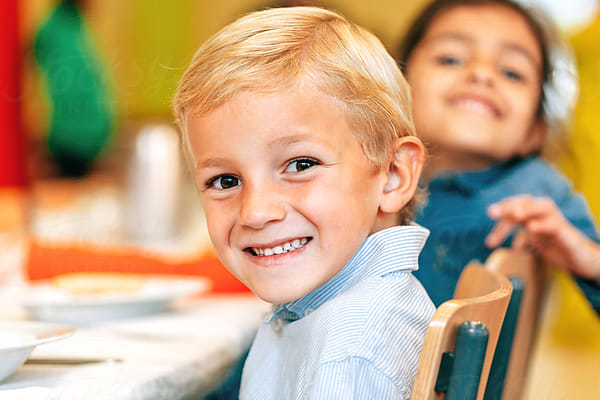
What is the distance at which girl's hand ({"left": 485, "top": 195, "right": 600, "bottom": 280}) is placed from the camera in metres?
0.81

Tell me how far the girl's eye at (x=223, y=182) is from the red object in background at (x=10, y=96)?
219 cm

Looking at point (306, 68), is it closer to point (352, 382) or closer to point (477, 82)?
point (352, 382)

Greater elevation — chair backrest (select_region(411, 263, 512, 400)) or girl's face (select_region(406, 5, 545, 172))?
girl's face (select_region(406, 5, 545, 172))

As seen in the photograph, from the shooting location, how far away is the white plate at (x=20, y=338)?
17.6 inches

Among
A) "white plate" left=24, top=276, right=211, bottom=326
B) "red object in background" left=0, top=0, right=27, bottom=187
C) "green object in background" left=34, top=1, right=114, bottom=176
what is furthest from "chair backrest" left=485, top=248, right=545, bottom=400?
"red object in background" left=0, top=0, right=27, bottom=187

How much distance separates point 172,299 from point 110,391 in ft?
1.01

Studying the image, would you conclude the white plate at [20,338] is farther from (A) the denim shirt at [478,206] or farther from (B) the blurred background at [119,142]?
(A) the denim shirt at [478,206]

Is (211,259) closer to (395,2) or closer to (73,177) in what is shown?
(73,177)

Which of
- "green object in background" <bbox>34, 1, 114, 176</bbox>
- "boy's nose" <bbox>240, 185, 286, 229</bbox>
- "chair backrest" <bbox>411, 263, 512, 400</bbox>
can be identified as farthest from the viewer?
"green object in background" <bbox>34, 1, 114, 176</bbox>

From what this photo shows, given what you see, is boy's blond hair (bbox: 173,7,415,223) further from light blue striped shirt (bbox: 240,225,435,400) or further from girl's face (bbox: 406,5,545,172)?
girl's face (bbox: 406,5,545,172)

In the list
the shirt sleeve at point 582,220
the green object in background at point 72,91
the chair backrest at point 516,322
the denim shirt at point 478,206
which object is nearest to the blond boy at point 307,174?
the chair backrest at point 516,322

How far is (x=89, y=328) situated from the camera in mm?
673

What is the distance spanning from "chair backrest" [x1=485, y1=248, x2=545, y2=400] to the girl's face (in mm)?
209

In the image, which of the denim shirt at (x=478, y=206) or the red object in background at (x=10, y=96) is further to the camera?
the red object in background at (x=10, y=96)
